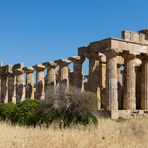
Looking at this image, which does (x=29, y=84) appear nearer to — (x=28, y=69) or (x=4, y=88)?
(x=28, y=69)

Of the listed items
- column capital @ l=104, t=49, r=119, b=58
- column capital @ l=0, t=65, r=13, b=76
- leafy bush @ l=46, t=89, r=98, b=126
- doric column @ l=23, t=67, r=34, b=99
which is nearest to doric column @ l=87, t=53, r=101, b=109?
column capital @ l=104, t=49, r=119, b=58

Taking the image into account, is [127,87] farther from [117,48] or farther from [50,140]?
[50,140]

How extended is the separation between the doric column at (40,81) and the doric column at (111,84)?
10.6 metres

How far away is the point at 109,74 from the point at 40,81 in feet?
37.9

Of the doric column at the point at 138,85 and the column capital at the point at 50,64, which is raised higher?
the column capital at the point at 50,64

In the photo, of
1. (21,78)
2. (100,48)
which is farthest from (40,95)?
(100,48)

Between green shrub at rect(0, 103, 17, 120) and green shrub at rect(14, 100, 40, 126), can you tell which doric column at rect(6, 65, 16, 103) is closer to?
green shrub at rect(0, 103, 17, 120)

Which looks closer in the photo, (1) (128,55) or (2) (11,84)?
(1) (128,55)

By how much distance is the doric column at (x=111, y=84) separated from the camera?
1319 inches

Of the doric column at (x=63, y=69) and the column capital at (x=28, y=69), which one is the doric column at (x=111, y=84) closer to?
the doric column at (x=63, y=69)

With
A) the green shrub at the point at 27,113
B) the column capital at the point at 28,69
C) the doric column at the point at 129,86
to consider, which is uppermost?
the column capital at the point at 28,69

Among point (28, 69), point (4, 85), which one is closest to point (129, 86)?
point (28, 69)

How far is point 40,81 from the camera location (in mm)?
43531

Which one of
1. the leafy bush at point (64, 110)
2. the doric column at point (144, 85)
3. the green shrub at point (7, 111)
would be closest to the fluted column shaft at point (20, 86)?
the doric column at point (144, 85)
